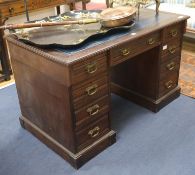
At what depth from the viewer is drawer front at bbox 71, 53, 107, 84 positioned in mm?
1485

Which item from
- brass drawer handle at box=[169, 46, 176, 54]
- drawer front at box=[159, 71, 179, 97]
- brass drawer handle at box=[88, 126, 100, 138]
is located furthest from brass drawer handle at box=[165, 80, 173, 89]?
brass drawer handle at box=[88, 126, 100, 138]

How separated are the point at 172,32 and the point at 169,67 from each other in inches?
11.0

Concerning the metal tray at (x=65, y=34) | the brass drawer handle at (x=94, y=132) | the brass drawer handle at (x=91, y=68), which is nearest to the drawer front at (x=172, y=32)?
the metal tray at (x=65, y=34)

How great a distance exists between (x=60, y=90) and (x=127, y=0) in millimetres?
930

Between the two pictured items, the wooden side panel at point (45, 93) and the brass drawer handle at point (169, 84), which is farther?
the brass drawer handle at point (169, 84)

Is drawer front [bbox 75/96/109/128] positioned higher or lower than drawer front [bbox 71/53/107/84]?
lower

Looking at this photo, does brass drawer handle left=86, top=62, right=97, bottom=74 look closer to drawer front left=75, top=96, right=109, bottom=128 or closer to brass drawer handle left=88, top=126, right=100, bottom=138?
drawer front left=75, top=96, right=109, bottom=128

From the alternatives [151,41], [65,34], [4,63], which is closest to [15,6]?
[4,63]

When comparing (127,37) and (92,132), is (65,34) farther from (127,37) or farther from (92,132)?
(92,132)

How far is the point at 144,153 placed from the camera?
185 centimetres

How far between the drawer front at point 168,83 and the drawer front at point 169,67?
0.04 meters

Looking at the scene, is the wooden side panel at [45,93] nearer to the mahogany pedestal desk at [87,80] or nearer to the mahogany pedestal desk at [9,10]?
the mahogany pedestal desk at [87,80]

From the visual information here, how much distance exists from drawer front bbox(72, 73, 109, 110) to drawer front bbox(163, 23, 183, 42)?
2.05ft

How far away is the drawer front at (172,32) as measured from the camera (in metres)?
2.02
